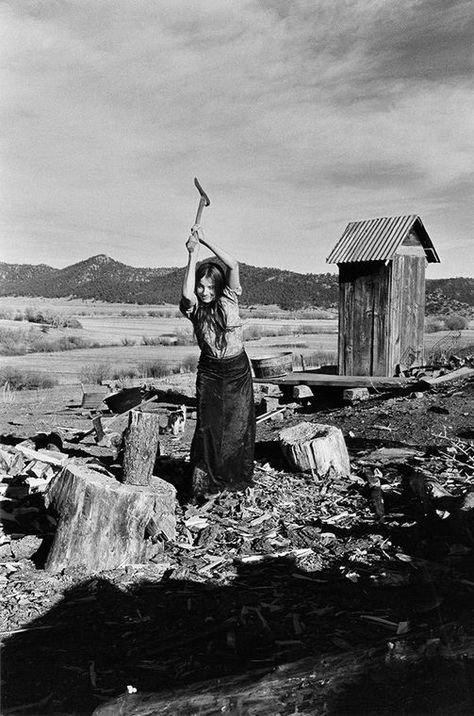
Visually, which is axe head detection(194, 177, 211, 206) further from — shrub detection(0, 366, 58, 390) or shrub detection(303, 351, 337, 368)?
shrub detection(303, 351, 337, 368)

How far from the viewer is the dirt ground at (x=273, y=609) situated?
3.27m

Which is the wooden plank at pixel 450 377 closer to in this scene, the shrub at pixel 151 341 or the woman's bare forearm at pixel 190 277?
the woman's bare forearm at pixel 190 277

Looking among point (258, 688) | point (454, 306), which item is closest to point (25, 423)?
point (258, 688)

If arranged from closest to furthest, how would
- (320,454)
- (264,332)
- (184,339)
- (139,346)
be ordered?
(320,454), (139,346), (184,339), (264,332)

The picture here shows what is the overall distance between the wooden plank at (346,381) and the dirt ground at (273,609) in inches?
196

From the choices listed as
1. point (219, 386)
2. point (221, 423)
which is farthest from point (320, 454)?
point (219, 386)

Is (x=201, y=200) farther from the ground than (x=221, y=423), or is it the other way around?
(x=201, y=200)

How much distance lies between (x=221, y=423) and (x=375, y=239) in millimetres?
7658

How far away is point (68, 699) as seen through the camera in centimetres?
362

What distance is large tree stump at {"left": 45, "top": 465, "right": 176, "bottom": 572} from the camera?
5168mm

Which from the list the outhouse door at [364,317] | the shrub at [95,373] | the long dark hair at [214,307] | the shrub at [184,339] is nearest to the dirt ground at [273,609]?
the long dark hair at [214,307]

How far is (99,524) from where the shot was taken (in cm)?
520

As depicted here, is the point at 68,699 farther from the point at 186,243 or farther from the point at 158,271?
the point at 158,271

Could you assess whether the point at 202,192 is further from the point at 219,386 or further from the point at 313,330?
the point at 313,330
